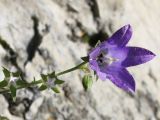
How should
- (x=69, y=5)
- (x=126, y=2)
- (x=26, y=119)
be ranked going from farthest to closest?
(x=126, y=2) → (x=69, y=5) → (x=26, y=119)

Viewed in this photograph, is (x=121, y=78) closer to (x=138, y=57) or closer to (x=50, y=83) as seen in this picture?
(x=138, y=57)

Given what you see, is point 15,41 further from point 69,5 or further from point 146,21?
point 146,21

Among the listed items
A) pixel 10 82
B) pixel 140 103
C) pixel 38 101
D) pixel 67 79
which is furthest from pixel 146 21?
pixel 10 82

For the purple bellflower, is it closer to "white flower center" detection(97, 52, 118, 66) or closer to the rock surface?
"white flower center" detection(97, 52, 118, 66)

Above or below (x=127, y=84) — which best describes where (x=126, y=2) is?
above

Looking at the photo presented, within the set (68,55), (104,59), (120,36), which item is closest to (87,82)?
(104,59)

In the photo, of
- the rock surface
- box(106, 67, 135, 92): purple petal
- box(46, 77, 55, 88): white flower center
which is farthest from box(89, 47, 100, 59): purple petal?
the rock surface
